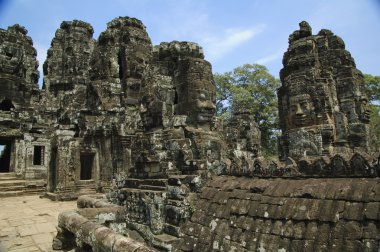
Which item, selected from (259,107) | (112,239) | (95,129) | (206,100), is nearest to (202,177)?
(112,239)

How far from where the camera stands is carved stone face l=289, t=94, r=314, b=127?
9.22 metres

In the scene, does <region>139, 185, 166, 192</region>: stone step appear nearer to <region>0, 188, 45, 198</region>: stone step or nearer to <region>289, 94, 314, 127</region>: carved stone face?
<region>289, 94, 314, 127</region>: carved stone face

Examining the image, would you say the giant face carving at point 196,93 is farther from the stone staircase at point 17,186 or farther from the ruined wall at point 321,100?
the stone staircase at point 17,186

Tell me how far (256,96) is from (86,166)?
69.4 feet

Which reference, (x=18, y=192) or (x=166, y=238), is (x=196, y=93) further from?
(x=18, y=192)

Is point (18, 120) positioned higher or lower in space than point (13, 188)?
higher

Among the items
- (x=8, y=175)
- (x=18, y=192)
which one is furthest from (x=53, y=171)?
(x=8, y=175)

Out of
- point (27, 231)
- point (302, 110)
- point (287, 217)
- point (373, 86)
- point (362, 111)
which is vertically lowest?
point (27, 231)

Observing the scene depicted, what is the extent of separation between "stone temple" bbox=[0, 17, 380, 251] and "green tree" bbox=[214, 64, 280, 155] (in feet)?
40.1

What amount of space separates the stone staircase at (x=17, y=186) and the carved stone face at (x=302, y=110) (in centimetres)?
1607

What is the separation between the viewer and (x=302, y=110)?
923 centimetres

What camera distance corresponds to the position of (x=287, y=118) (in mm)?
10070

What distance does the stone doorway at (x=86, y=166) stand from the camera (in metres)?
16.4

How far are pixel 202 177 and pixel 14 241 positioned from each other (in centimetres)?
444
